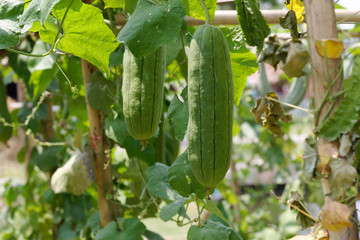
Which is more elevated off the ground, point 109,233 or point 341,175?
point 341,175

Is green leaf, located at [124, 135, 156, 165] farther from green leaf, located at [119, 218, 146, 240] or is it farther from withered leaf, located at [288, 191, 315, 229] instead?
withered leaf, located at [288, 191, 315, 229]

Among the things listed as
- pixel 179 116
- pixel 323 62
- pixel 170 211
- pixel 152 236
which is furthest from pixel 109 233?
pixel 323 62

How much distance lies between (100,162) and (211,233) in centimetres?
60

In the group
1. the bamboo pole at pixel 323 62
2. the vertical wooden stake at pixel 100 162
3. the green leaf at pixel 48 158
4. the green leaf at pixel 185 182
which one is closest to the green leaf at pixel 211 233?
the green leaf at pixel 185 182

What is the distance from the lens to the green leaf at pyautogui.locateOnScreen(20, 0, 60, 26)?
70cm

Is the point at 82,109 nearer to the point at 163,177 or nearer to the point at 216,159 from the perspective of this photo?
the point at 163,177

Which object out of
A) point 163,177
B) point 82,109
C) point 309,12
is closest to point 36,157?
point 82,109

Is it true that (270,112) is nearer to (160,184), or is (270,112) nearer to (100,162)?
(160,184)

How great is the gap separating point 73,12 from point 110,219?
71 cm

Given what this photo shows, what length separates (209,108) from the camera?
628 mm

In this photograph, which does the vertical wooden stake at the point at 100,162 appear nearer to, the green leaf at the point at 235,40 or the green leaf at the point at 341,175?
the green leaf at the point at 235,40

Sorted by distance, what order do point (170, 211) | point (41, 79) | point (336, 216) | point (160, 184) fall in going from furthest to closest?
1. point (41, 79)
2. point (160, 184)
3. point (170, 211)
4. point (336, 216)

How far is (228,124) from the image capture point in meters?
0.64

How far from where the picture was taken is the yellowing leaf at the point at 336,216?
524mm
